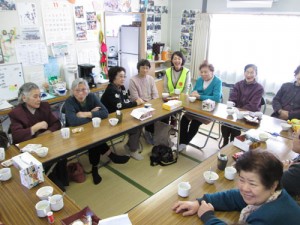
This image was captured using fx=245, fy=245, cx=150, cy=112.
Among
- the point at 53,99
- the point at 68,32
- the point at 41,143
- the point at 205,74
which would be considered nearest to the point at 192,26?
the point at 205,74

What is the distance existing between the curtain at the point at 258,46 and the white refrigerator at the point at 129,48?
1518 millimetres

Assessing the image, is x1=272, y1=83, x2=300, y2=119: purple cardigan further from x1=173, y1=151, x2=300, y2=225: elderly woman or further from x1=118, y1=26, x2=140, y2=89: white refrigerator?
x1=118, y1=26, x2=140, y2=89: white refrigerator

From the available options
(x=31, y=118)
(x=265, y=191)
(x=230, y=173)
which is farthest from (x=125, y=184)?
(x=265, y=191)

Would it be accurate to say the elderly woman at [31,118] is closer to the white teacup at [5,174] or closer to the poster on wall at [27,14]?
the white teacup at [5,174]

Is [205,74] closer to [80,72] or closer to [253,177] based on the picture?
[80,72]

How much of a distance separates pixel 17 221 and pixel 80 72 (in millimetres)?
2935

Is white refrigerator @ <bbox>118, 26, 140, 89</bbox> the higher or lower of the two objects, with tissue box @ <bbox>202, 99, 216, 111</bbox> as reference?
higher

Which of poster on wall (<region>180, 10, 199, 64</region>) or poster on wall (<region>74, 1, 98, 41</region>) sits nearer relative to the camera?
poster on wall (<region>74, 1, 98, 41</region>)

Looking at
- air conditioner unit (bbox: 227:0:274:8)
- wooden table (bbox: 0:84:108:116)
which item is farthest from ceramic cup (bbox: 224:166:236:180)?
air conditioner unit (bbox: 227:0:274:8)

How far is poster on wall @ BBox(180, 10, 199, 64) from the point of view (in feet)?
16.3

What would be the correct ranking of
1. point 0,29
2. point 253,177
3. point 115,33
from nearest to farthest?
1. point 253,177
2. point 0,29
3. point 115,33

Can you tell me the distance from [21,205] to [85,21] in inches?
128

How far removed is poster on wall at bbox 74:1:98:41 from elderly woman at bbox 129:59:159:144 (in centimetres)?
118

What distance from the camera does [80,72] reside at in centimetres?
396
